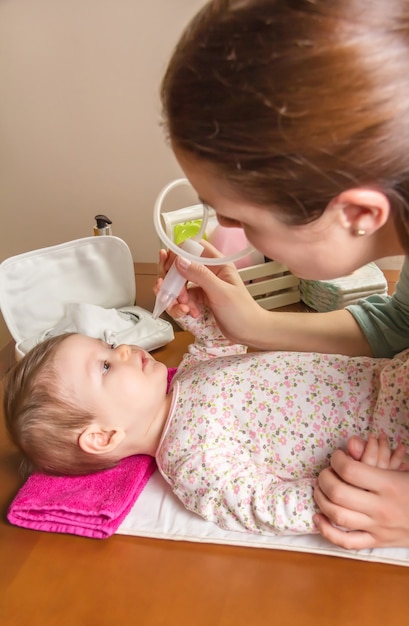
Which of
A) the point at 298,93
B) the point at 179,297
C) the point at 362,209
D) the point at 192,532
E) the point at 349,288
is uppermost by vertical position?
the point at 298,93

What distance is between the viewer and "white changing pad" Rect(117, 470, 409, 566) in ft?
2.41

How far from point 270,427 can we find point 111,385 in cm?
26

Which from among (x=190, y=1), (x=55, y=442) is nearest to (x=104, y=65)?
(x=190, y=1)

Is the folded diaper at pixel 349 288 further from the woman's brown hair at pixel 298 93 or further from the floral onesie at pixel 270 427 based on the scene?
the woman's brown hair at pixel 298 93

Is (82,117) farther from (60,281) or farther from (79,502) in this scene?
(79,502)

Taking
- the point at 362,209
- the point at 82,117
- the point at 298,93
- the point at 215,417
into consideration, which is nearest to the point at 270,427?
the point at 215,417

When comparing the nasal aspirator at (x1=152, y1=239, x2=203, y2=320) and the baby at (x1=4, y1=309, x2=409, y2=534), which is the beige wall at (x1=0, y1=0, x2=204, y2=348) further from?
the baby at (x1=4, y1=309, x2=409, y2=534)

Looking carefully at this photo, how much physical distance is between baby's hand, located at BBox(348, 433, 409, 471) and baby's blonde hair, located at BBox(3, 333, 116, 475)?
0.40 meters

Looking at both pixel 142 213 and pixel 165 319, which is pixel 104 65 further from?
pixel 165 319

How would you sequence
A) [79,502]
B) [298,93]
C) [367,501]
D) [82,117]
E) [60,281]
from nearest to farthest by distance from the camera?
[298,93] → [367,501] → [79,502] → [60,281] → [82,117]

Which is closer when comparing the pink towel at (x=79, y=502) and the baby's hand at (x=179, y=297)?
the pink towel at (x=79, y=502)

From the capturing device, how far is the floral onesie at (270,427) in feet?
2.60

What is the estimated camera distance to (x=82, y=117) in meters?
1.47

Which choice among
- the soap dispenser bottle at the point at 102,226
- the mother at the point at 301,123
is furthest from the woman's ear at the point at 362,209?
the soap dispenser bottle at the point at 102,226
